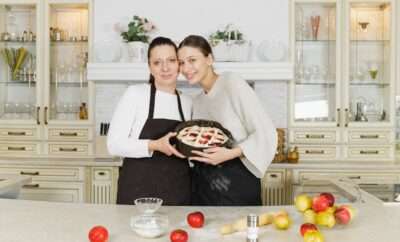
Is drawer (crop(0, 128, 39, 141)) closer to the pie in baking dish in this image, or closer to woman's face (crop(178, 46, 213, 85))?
woman's face (crop(178, 46, 213, 85))

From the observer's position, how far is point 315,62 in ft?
15.7

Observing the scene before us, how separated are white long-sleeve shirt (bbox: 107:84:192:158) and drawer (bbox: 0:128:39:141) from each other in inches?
95.3

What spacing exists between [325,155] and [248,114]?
233cm

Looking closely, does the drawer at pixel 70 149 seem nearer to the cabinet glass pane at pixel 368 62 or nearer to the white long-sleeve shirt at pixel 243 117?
the white long-sleeve shirt at pixel 243 117

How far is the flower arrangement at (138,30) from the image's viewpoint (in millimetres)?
4500

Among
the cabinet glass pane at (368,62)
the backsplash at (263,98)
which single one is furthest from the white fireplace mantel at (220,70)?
the cabinet glass pane at (368,62)

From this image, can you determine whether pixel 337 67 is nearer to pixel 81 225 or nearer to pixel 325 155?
pixel 325 155

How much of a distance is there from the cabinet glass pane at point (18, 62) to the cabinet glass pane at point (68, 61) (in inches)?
7.1

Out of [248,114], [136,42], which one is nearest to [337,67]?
[136,42]

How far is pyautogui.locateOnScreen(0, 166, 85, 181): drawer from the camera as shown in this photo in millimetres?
4348

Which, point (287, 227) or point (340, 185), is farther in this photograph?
point (340, 185)

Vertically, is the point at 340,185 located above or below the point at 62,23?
below

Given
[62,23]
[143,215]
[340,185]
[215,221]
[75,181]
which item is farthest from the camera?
[62,23]

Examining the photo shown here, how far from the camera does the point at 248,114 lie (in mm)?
2432
